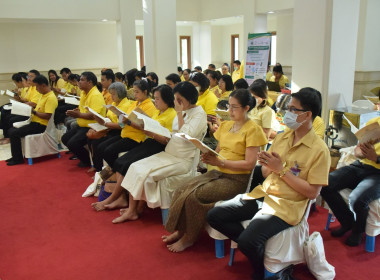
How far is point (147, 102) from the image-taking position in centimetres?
432

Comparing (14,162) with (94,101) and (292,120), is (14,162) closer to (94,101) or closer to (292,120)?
(94,101)

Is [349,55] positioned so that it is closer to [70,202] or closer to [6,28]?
[70,202]

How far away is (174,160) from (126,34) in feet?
22.7

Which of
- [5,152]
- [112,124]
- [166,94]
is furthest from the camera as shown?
[5,152]

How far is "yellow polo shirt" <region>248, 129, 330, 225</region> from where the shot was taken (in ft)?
7.59

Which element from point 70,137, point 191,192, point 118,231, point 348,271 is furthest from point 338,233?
point 70,137

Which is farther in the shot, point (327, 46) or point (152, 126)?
point (327, 46)

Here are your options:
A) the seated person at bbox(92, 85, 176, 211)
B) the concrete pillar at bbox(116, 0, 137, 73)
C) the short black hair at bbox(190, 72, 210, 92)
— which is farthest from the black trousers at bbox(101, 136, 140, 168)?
the concrete pillar at bbox(116, 0, 137, 73)

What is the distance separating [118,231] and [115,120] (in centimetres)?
167

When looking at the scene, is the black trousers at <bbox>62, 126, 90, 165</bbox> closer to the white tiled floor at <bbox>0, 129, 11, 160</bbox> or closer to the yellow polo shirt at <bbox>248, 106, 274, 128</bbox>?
the white tiled floor at <bbox>0, 129, 11, 160</bbox>

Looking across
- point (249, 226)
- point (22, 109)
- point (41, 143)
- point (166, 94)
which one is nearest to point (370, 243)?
point (249, 226)

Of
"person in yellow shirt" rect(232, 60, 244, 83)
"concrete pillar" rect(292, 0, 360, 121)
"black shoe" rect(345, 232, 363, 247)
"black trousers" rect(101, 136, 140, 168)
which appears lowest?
"black shoe" rect(345, 232, 363, 247)

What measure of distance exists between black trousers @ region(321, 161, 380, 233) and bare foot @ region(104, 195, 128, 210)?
2.01 metres

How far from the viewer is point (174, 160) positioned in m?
3.57
